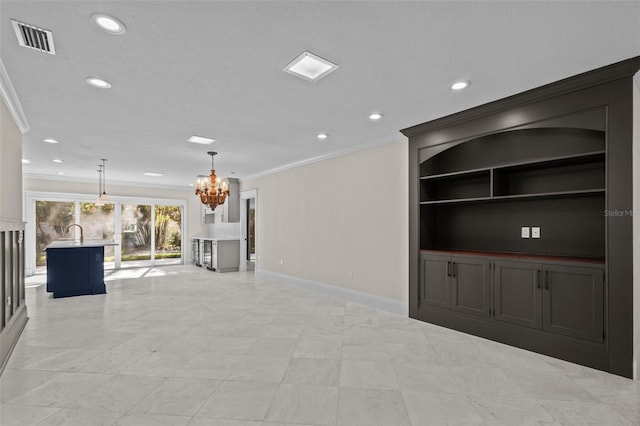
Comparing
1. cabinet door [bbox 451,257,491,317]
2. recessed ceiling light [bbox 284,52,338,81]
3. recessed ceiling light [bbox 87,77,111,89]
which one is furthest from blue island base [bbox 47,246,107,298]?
cabinet door [bbox 451,257,491,317]

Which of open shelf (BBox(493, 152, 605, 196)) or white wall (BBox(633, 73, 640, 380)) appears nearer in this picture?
white wall (BBox(633, 73, 640, 380))

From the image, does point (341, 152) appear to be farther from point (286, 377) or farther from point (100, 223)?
point (100, 223)

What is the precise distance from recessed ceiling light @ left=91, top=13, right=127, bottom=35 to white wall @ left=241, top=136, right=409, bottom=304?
3.55m

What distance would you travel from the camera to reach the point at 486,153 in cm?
408

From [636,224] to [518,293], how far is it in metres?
1.15

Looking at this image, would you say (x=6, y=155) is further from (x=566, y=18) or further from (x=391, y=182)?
(x=566, y=18)

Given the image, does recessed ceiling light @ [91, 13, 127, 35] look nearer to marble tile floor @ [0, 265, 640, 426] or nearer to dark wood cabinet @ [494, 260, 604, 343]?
marble tile floor @ [0, 265, 640, 426]

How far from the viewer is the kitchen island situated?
19.1 feet

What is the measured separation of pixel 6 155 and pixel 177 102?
1.89m

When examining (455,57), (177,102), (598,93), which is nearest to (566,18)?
(455,57)

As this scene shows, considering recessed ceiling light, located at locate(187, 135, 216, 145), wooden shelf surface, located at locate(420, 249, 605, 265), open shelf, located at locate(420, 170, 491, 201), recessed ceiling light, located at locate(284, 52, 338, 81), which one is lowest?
wooden shelf surface, located at locate(420, 249, 605, 265)

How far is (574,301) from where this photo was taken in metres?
3.05

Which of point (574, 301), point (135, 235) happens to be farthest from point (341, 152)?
point (135, 235)

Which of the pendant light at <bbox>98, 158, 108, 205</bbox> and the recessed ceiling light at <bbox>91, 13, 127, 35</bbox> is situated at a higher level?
the recessed ceiling light at <bbox>91, 13, 127, 35</bbox>
